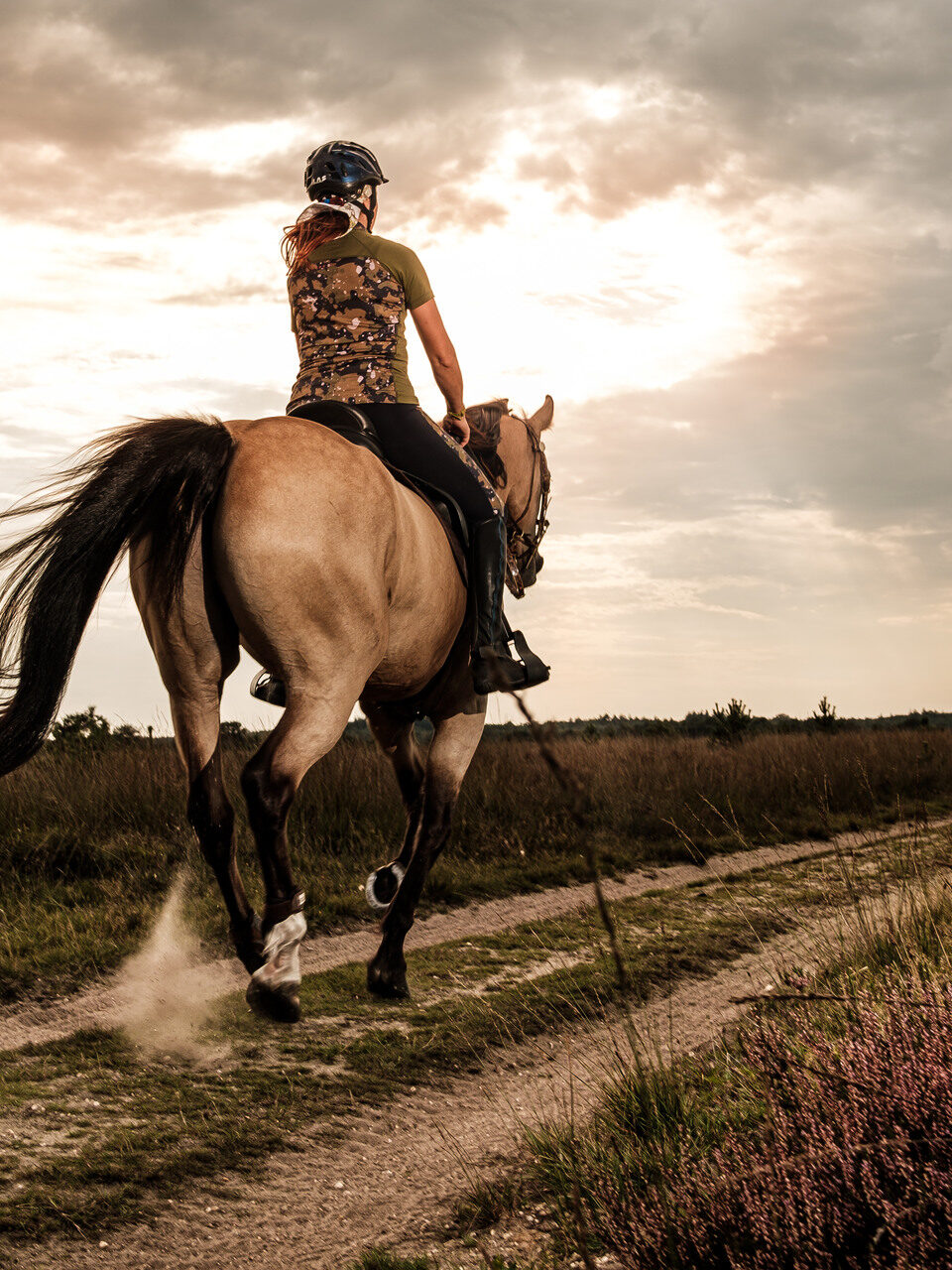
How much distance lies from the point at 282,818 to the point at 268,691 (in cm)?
128

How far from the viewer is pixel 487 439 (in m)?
6.86

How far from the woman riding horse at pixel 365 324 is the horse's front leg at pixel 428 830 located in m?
0.56

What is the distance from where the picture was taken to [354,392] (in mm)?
5273

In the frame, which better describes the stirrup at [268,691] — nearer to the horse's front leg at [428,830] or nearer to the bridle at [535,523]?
the horse's front leg at [428,830]

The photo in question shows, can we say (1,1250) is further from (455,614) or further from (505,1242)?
(455,614)

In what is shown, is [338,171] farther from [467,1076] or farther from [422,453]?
[467,1076]

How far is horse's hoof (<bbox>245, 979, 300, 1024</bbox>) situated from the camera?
15.3 ft

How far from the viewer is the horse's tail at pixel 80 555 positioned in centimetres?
443

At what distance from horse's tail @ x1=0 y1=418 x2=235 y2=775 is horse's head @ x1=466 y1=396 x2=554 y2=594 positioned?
262 centimetres

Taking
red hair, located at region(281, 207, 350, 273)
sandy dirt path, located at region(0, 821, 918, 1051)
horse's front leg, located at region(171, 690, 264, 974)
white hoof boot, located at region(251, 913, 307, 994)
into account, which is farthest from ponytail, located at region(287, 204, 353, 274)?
sandy dirt path, located at region(0, 821, 918, 1051)

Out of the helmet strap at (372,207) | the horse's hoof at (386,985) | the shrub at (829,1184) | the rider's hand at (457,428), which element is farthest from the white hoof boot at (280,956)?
the helmet strap at (372,207)

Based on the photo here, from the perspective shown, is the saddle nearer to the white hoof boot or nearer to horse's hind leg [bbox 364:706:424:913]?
horse's hind leg [bbox 364:706:424:913]

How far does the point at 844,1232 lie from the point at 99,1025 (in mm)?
3806

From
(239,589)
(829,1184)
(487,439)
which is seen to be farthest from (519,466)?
(829,1184)
